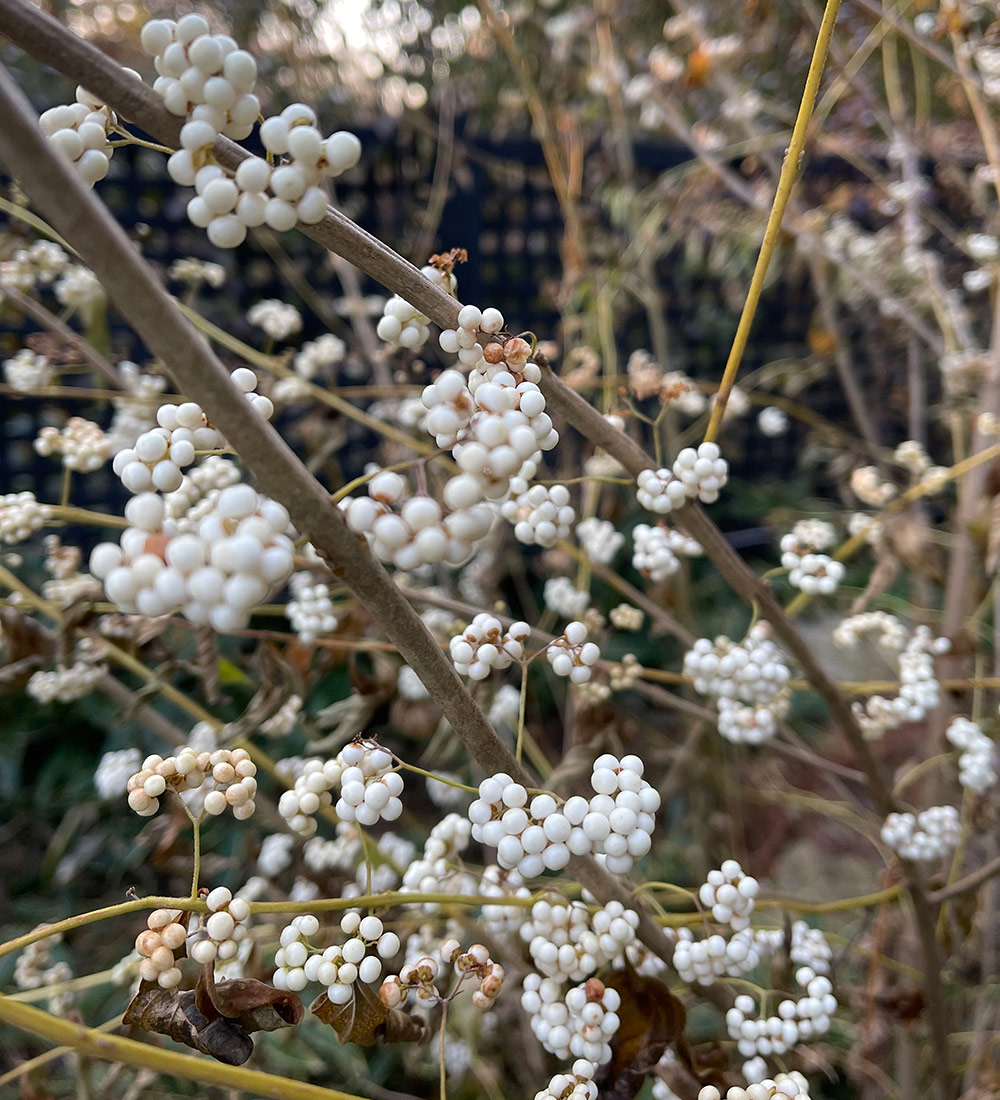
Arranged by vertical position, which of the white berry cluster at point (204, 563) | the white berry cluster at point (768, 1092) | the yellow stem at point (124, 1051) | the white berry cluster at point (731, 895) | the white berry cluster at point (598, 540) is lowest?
the yellow stem at point (124, 1051)

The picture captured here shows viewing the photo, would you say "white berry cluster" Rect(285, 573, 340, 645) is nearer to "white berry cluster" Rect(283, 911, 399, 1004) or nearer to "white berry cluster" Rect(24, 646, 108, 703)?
"white berry cluster" Rect(24, 646, 108, 703)

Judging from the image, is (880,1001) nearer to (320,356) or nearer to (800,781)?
(320,356)

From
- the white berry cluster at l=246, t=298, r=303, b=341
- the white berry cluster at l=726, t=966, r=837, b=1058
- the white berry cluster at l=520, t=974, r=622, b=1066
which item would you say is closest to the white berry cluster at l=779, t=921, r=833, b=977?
the white berry cluster at l=726, t=966, r=837, b=1058

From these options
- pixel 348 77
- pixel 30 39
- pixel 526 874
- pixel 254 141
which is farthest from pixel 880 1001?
pixel 348 77

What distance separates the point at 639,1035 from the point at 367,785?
0.70 feet

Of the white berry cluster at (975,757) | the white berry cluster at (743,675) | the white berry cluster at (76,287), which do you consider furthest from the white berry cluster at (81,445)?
the white berry cluster at (975,757)

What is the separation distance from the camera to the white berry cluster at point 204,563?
0.67 ft

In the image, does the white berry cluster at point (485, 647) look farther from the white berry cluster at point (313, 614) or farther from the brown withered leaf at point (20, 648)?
the brown withered leaf at point (20, 648)

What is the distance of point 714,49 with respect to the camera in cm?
108

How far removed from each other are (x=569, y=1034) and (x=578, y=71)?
1.77 m

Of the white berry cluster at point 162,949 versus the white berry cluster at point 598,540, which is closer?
the white berry cluster at point 162,949

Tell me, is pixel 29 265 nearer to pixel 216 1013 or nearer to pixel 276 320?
pixel 276 320

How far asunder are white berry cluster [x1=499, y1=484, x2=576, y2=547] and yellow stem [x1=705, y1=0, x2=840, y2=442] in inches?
3.9

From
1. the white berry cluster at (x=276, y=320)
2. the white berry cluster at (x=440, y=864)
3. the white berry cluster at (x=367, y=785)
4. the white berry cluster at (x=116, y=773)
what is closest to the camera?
the white berry cluster at (x=367, y=785)
